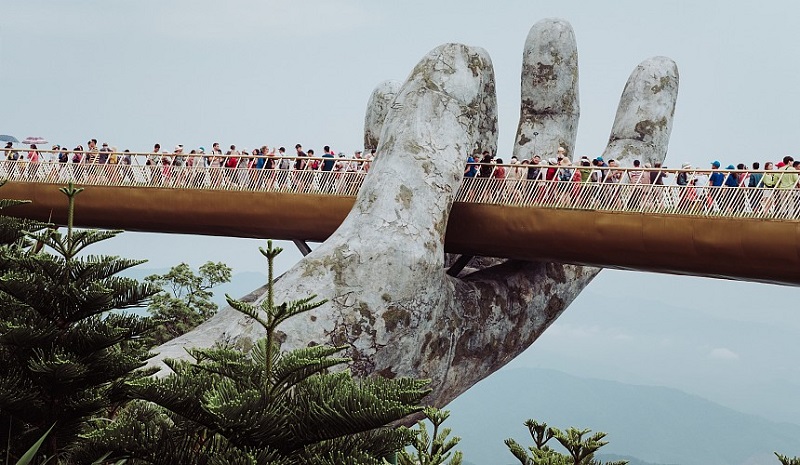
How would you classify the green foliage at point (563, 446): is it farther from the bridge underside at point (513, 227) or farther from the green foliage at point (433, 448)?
the bridge underside at point (513, 227)

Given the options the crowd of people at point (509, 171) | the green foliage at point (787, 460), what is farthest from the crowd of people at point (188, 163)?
the green foliage at point (787, 460)

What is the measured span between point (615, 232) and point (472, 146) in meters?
3.03

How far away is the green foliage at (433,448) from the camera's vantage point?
29.0ft

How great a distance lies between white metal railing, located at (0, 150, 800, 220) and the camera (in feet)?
49.6

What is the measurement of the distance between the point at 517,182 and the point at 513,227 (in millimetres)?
765

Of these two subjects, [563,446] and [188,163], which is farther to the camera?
[188,163]

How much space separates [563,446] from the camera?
8.51 meters

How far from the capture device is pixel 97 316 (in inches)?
380

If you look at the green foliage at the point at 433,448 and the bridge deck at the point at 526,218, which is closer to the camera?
the green foliage at the point at 433,448

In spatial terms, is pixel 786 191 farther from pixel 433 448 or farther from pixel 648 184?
pixel 433 448

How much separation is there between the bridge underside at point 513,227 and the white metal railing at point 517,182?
0.17 metres

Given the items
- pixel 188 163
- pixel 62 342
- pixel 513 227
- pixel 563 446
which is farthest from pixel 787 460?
pixel 188 163

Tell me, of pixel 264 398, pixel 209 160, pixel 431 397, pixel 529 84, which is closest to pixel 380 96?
pixel 529 84

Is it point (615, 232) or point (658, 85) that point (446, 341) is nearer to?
point (615, 232)
